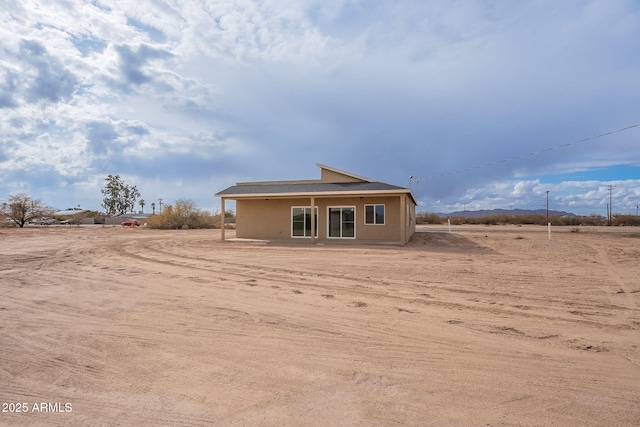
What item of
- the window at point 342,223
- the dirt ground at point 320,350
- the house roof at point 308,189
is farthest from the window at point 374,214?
the dirt ground at point 320,350

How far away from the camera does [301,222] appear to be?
66.9ft

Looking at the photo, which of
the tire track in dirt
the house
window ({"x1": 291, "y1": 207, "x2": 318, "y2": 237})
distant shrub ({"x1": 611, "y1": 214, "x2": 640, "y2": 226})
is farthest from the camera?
distant shrub ({"x1": 611, "y1": 214, "x2": 640, "y2": 226})

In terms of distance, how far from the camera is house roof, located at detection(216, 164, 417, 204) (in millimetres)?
17734

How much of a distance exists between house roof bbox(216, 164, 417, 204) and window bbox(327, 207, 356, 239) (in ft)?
4.31

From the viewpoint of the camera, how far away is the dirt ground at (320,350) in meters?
3.11

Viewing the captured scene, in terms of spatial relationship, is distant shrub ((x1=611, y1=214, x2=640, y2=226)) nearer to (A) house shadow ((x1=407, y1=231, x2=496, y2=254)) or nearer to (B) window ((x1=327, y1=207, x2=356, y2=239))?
(A) house shadow ((x1=407, y1=231, x2=496, y2=254))

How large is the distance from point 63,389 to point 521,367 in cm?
442

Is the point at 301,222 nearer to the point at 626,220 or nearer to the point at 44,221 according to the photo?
the point at 44,221

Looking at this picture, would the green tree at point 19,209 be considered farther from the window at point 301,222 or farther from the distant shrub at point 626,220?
the distant shrub at point 626,220

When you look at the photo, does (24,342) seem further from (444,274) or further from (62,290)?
(444,274)

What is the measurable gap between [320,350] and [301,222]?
632 inches

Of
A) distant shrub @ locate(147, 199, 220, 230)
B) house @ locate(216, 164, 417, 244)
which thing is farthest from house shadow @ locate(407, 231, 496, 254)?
distant shrub @ locate(147, 199, 220, 230)

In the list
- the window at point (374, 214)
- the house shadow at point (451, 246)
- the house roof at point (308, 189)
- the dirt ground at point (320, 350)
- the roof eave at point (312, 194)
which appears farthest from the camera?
the window at point (374, 214)

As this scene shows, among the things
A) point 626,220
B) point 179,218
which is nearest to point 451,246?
point 179,218
